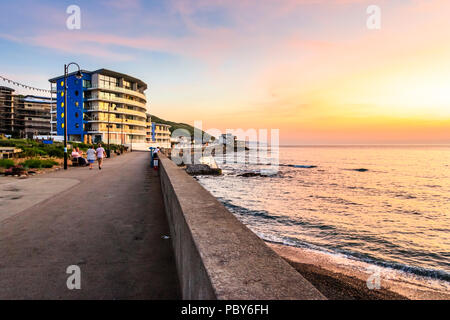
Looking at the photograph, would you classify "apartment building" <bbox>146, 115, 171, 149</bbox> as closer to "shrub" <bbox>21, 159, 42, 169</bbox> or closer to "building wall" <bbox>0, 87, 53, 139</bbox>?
"building wall" <bbox>0, 87, 53, 139</bbox>

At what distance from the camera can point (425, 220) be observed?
46.0 feet

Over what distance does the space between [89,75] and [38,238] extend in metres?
73.0


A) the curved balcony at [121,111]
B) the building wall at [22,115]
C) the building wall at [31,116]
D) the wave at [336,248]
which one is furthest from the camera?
the building wall at [31,116]

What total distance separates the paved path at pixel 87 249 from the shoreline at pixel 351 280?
347 centimetres

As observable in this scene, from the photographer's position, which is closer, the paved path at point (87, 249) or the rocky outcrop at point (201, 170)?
the paved path at point (87, 249)

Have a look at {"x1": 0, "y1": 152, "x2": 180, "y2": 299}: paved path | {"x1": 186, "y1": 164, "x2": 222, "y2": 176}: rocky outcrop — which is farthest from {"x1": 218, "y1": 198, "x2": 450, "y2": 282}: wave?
{"x1": 186, "y1": 164, "x2": 222, "y2": 176}: rocky outcrop

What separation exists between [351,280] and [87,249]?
226 inches

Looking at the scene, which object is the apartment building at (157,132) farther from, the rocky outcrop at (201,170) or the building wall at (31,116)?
the rocky outcrop at (201,170)

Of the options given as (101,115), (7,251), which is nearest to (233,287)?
(7,251)

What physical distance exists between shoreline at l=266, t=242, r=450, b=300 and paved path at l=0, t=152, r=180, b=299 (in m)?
3.47

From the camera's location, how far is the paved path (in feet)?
10.4

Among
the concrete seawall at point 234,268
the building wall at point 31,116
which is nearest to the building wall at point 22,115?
the building wall at point 31,116

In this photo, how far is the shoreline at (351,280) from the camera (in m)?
5.36
